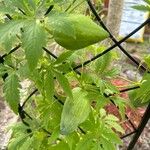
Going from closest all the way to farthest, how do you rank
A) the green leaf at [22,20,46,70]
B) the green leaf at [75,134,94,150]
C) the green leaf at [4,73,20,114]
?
the green leaf at [22,20,46,70], the green leaf at [4,73,20,114], the green leaf at [75,134,94,150]

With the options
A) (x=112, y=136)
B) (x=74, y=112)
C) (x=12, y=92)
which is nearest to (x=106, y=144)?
(x=112, y=136)

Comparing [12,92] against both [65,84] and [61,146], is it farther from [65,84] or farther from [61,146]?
[61,146]

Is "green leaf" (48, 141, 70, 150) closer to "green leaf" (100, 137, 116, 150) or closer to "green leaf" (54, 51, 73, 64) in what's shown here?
"green leaf" (100, 137, 116, 150)

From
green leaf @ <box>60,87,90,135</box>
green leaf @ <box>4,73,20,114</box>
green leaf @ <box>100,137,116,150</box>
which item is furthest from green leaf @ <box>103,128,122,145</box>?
green leaf @ <box>4,73,20,114</box>

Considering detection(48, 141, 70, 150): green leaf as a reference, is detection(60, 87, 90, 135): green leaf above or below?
above

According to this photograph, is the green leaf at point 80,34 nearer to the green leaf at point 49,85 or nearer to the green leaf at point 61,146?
the green leaf at point 49,85
